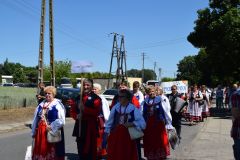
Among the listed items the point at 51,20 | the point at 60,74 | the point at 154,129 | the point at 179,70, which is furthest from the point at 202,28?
the point at 179,70

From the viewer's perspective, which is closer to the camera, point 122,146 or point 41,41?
point 122,146

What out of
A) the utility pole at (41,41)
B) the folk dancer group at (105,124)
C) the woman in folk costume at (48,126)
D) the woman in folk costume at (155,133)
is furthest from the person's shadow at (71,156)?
the utility pole at (41,41)

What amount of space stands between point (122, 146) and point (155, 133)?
76.8 inches

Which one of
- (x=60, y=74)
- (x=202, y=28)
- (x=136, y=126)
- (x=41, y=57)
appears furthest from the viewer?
(x=60, y=74)

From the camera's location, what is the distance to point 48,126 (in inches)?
284

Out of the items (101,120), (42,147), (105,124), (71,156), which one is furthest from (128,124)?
(71,156)

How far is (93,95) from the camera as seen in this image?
8.41m

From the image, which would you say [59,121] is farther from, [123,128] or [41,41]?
[41,41]

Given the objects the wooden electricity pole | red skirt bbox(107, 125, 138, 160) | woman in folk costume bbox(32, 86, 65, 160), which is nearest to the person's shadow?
woman in folk costume bbox(32, 86, 65, 160)

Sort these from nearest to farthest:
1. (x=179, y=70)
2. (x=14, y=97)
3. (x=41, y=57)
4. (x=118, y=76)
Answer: (x=41, y=57) < (x=14, y=97) < (x=118, y=76) < (x=179, y=70)

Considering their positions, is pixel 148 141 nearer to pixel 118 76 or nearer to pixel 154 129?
pixel 154 129

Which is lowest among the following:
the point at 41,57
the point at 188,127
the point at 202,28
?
the point at 188,127

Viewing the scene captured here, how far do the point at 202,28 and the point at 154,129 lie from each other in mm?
21874

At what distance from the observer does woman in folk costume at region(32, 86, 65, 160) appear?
7168 millimetres
